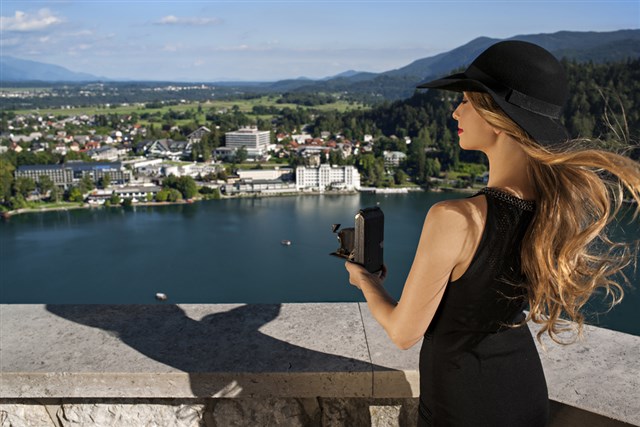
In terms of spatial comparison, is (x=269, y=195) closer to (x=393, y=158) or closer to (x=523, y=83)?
(x=393, y=158)

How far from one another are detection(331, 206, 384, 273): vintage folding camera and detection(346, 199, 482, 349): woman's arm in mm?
101

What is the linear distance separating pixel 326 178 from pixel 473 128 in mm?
27728

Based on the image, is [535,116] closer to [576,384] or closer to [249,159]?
[576,384]

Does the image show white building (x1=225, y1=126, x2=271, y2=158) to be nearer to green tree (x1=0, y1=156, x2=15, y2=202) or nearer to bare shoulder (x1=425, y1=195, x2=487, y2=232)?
green tree (x1=0, y1=156, x2=15, y2=202)

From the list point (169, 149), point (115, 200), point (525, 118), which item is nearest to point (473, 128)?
point (525, 118)

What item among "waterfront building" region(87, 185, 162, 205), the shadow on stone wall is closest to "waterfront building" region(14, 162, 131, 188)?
"waterfront building" region(87, 185, 162, 205)

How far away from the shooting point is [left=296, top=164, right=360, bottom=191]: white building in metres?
28.0

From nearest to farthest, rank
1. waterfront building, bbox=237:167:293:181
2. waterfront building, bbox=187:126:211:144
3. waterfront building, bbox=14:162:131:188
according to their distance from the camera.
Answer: waterfront building, bbox=14:162:131:188, waterfront building, bbox=237:167:293:181, waterfront building, bbox=187:126:211:144

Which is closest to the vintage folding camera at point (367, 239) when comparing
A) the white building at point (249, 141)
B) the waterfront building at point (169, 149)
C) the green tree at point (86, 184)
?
the green tree at point (86, 184)

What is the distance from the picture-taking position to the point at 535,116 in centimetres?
53

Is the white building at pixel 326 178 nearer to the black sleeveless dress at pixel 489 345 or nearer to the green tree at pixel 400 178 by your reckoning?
the green tree at pixel 400 178

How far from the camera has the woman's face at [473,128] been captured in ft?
1.79

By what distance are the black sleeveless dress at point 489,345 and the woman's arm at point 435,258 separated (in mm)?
15

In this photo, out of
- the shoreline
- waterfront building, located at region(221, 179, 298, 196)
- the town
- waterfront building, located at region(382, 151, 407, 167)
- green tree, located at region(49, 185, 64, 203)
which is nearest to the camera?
the shoreline
